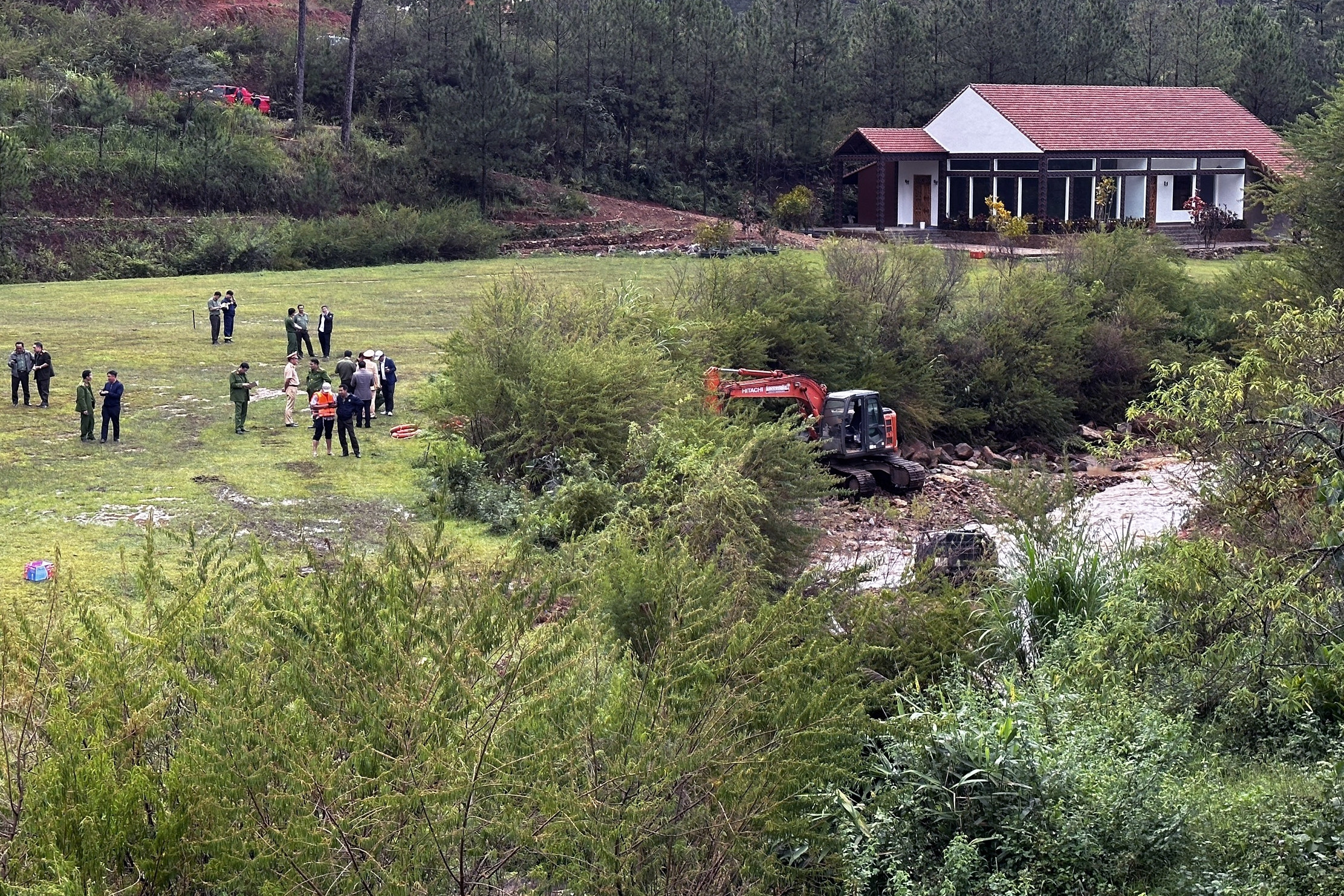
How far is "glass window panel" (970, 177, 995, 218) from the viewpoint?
54.8 meters

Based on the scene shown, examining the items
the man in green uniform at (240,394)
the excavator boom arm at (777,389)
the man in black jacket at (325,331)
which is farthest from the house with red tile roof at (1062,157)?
the man in green uniform at (240,394)

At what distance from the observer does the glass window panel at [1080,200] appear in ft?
176

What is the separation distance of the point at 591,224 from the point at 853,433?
3313cm

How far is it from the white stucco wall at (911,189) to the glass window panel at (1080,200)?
5.00 m

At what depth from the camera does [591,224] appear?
57.0 meters

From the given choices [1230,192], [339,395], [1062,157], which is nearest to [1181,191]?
[1230,192]

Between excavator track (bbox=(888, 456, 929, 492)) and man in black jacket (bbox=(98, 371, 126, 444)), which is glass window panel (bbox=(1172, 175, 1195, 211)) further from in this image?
man in black jacket (bbox=(98, 371, 126, 444))

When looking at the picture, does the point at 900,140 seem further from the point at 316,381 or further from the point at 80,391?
the point at 80,391

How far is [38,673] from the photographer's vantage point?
336 inches

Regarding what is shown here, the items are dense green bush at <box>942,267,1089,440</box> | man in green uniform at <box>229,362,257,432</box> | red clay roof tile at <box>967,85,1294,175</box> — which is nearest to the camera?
man in green uniform at <box>229,362,257,432</box>

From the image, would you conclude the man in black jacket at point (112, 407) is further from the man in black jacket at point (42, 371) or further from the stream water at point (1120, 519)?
the stream water at point (1120, 519)

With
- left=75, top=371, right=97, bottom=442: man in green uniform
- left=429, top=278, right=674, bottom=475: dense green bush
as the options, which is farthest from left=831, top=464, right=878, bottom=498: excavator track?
left=75, top=371, right=97, bottom=442: man in green uniform

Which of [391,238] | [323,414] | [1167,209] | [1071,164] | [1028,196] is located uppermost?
[1071,164]

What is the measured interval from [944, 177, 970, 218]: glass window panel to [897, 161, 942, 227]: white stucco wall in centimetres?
65
